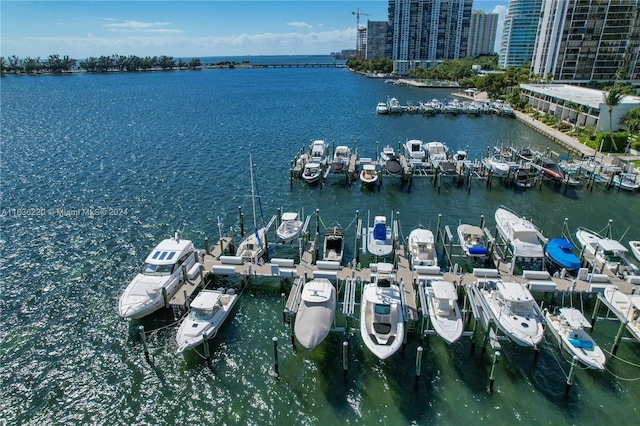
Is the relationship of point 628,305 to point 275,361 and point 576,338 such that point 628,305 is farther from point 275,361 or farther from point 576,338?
point 275,361

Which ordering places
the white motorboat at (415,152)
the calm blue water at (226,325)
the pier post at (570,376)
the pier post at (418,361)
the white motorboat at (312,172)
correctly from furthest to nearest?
1. the white motorboat at (415,152)
2. the white motorboat at (312,172)
3. the pier post at (418,361)
4. the pier post at (570,376)
5. the calm blue water at (226,325)

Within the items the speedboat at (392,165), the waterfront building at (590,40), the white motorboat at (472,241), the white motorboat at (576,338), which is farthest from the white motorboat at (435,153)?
the waterfront building at (590,40)

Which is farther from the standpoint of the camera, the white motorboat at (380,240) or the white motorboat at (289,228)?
the white motorboat at (289,228)

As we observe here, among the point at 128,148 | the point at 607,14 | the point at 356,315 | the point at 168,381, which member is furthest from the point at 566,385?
the point at 607,14

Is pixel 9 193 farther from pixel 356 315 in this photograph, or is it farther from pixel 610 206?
pixel 610 206

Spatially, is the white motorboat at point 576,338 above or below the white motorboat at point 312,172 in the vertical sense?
below

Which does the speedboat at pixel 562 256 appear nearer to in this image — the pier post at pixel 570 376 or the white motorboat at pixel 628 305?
the white motorboat at pixel 628 305

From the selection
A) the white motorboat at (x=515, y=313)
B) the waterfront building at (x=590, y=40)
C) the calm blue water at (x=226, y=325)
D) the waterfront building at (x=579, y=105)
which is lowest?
the calm blue water at (x=226, y=325)

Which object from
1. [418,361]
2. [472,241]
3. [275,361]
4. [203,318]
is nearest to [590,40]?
[472,241]
